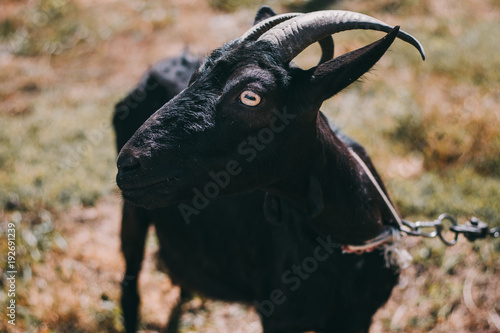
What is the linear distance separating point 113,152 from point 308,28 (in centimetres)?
504

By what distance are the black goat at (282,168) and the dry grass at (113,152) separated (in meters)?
1.45

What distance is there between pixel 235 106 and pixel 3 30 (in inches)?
468

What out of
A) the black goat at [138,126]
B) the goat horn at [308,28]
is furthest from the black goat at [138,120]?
the goat horn at [308,28]

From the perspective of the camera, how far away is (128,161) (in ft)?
6.50

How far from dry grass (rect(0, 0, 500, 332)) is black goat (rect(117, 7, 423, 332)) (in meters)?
1.45

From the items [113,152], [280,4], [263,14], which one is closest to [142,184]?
[263,14]

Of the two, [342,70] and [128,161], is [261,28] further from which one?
[128,161]

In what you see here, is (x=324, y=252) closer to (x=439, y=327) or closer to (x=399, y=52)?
(x=439, y=327)

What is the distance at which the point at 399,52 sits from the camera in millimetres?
8438

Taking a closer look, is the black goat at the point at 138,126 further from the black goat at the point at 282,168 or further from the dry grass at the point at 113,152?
the black goat at the point at 282,168

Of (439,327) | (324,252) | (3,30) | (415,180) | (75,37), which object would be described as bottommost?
(439,327)

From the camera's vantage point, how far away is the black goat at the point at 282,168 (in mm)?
2061

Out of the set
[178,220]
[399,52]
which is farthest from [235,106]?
[399,52]

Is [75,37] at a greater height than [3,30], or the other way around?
[3,30]
